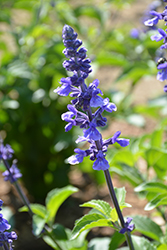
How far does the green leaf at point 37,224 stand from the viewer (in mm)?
2145

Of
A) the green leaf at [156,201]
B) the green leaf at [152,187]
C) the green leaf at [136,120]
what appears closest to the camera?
the green leaf at [156,201]

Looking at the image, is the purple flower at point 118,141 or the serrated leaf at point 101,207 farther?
the serrated leaf at point 101,207

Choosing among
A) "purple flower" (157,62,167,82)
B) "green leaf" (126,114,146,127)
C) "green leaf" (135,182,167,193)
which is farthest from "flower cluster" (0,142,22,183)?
"green leaf" (126,114,146,127)

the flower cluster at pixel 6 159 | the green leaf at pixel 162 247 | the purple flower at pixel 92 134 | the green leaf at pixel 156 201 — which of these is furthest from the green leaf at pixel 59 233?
the purple flower at pixel 92 134

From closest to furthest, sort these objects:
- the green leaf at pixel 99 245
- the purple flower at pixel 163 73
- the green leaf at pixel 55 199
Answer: the purple flower at pixel 163 73, the green leaf at pixel 55 199, the green leaf at pixel 99 245

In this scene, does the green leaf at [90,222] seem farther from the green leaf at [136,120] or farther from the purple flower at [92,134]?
the green leaf at [136,120]

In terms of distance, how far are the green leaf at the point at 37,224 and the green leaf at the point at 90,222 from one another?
0.50m

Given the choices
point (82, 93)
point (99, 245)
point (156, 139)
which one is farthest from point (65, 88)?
point (99, 245)

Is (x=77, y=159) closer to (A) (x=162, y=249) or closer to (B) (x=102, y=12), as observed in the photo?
(A) (x=162, y=249)

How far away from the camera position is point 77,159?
1489 mm

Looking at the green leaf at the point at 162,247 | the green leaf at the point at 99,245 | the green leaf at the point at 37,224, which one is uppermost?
the green leaf at the point at 37,224

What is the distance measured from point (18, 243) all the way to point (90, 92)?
2.69 m

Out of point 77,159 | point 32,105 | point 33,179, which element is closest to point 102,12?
point 32,105

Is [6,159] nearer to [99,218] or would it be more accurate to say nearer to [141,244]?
[99,218]
